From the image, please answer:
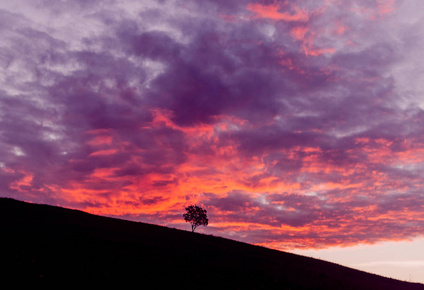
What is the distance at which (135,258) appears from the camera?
101 feet

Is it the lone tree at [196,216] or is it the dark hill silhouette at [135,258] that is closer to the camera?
the dark hill silhouette at [135,258]

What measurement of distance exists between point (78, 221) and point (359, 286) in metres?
34.9

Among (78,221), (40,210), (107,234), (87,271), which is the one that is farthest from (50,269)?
(40,210)

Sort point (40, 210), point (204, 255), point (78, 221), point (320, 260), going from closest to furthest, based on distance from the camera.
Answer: point (204, 255)
point (78, 221)
point (40, 210)
point (320, 260)

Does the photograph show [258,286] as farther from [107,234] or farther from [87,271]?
[107,234]

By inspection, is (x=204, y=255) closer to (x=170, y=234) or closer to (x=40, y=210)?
(x=170, y=234)

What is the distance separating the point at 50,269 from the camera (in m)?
25.2

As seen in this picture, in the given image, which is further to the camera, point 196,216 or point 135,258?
point 196,216

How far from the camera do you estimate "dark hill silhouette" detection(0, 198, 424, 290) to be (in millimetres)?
25750

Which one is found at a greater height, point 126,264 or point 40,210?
point 40,210

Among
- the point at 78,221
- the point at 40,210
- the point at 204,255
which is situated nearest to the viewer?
the point at 204,255

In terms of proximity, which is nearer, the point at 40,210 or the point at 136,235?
the point at 136,235

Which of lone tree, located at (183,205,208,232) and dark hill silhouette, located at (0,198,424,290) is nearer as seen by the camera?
dark hill silhouette, located at (0,198,424,290)

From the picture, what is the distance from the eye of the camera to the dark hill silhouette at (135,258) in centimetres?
2575
